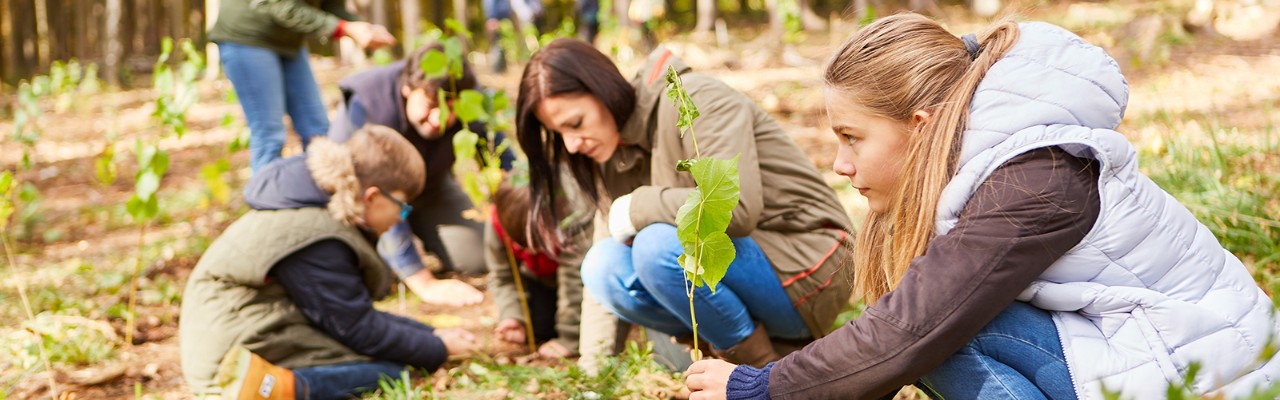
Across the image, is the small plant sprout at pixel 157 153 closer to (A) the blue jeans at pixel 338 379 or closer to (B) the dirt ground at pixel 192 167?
(B) the dirt ground at pixel 192 167

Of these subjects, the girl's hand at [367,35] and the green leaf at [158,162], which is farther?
the girl's hand at [367,35]

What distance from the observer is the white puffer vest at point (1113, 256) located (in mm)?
1396

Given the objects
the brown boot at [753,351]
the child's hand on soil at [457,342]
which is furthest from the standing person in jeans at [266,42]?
the brown boot at [753,351]

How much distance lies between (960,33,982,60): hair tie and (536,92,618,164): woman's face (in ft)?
3.66

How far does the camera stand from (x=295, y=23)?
13.7 ft

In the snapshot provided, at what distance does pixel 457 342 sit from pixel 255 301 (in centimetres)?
59

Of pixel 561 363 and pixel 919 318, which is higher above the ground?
pixel 919 318

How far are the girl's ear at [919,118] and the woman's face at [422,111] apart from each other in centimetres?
229

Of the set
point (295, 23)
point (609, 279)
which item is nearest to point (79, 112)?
point (295, 23)

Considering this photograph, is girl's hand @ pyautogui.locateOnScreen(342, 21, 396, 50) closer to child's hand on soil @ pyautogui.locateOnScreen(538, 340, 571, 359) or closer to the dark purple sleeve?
child's hand on soil @ pyautogui.locateOnScreen(538, 340, 571, 359)

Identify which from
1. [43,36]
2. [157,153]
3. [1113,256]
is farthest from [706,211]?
[43,36]

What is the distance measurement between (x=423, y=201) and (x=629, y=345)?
1.77 m

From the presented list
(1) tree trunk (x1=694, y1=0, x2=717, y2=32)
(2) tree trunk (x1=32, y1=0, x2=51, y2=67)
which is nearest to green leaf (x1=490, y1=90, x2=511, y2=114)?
(1) tree trunk (x1=694, y1=0, x2=717, y2=32)

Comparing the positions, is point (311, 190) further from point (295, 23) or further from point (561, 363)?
point (295, 23)
